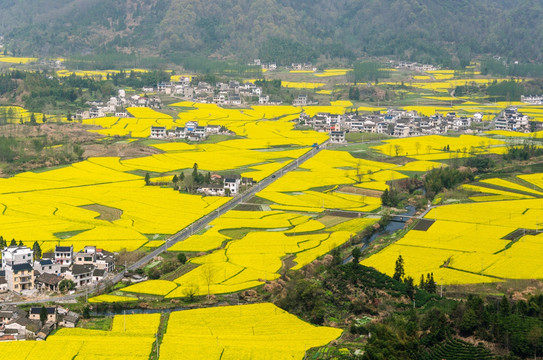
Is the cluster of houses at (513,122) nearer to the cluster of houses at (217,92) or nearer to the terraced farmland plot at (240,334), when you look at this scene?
the cluster of houses at (217,92)

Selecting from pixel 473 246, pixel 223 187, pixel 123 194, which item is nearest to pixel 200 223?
pixel 223 187

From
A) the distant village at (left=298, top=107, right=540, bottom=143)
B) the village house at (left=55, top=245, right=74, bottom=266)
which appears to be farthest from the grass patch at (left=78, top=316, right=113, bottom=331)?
the distant village at (left=298, top=107, right=540, bottom=143)

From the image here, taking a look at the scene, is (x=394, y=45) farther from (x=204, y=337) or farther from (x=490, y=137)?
(x=204, y=337)

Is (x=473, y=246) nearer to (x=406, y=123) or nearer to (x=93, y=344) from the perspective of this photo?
(x=93, y=344)

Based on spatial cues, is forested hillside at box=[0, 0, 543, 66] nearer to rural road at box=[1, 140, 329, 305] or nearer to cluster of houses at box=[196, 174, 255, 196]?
rural road at box=[1, 140, 329, 305]

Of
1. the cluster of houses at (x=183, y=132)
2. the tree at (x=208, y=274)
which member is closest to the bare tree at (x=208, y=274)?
the tree at (x=208, y=274)

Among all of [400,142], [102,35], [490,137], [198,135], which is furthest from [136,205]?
[102,35]
